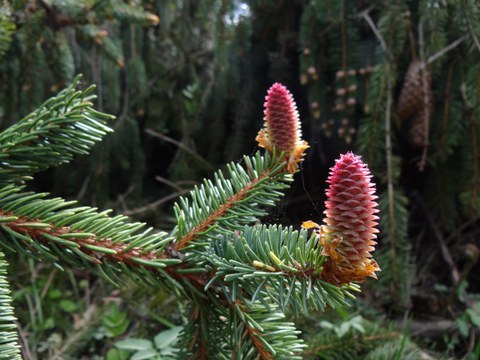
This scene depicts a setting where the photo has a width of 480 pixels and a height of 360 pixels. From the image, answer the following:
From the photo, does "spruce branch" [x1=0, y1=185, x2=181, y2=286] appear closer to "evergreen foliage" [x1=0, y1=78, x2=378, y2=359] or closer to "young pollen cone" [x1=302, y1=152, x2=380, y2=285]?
"evergreen foliage" [x1=0, y1=78, x2=378, y2=359]

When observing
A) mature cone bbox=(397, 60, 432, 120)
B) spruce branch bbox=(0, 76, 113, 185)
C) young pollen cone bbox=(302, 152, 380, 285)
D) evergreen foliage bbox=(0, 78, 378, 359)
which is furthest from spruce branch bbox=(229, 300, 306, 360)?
mature cone bbox=(397, 60, 432, 120)

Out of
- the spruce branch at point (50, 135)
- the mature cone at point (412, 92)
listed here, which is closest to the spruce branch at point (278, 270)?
the spruce branch at point (50, 135)

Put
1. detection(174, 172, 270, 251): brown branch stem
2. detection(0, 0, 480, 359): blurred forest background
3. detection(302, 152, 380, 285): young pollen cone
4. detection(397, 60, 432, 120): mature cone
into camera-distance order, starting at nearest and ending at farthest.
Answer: detection(302, 152, 380, 285): young pollen cone
detection(174, 172, 270, 251): brown branch stem
detection(0, 0, 480, 359): blurred forest background
detection(397, 60, 432, 120): mature cone

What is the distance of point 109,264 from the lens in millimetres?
456

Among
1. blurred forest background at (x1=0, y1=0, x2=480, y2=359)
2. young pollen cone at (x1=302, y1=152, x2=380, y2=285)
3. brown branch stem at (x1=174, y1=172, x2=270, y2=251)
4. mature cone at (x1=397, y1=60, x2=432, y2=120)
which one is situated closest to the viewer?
young pollen cone at (x1=302, y1=152, x2=380, y2=285)

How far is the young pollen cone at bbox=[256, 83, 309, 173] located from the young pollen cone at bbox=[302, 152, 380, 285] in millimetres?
131

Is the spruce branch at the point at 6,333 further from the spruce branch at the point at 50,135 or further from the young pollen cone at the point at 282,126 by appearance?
the young pollen cone at the point at 282,126

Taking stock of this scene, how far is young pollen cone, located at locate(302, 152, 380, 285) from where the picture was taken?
1.19 ft

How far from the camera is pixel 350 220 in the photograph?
364mm

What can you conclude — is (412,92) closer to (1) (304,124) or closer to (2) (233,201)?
(1) (304,124)

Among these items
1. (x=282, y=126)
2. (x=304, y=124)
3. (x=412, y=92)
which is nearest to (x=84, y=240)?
(x=282, y=126)

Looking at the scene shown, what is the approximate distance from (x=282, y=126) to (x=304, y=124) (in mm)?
1054

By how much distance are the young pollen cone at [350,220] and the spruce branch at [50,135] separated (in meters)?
0.31

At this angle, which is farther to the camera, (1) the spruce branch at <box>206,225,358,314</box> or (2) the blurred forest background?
(2) the blurred forest background
